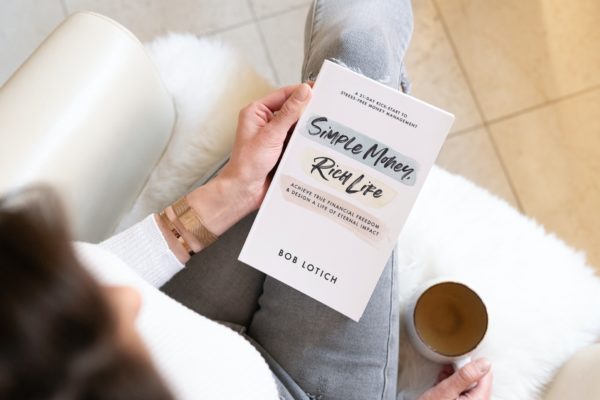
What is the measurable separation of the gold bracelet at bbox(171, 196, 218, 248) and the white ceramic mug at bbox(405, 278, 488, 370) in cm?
31

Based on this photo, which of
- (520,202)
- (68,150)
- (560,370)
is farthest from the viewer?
(520,202)

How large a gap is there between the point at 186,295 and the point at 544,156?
836 millimetres

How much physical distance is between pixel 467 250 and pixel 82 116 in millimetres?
583

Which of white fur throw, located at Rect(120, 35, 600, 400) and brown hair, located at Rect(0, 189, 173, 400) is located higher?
brown hair, located at Rect(0, 189, 173, 400)

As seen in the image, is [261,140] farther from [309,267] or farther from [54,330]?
[54,330]

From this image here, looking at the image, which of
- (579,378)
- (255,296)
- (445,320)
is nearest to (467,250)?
(445,320)

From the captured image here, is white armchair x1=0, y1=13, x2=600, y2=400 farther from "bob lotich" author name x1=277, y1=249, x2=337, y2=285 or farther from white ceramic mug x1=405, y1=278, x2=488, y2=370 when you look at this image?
"bob lotich" author name x1=277, y1=249, x2=337, y2=285

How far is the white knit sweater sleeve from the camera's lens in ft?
2.30

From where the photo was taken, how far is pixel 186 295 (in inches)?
30.4

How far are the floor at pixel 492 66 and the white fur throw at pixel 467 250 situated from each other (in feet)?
1.04

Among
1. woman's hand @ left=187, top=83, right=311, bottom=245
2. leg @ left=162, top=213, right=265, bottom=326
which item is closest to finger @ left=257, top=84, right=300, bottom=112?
woman's hand @ left=187, top=83, right=311, bottom=245

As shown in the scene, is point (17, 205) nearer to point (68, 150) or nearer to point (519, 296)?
point (68, 150)

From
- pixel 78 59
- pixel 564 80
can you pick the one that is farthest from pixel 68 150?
pixel 564 80

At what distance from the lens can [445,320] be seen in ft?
2.68
